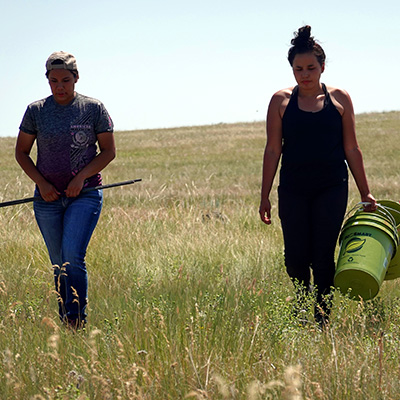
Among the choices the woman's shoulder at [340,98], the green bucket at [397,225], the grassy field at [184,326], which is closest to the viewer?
the grassy field at [184,326]

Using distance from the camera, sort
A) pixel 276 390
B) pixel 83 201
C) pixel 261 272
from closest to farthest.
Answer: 1. pixel 276 390
2. pixel 83 201
3. pixel 261 272

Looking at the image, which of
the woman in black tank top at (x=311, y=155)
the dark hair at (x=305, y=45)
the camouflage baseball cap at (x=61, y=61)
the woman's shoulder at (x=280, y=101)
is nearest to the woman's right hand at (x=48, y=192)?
the camouflage baseball cap at (x=61, y=61)

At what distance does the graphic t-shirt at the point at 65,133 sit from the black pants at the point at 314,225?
1232 millimetres

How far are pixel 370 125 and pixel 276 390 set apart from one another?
114ft

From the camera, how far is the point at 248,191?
1366cm

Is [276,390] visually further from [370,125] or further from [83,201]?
[370,125]

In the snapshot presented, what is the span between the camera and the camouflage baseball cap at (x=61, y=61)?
13.3 ft

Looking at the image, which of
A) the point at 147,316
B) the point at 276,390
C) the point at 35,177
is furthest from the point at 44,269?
the point at 276,390

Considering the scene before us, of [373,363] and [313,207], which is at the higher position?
[313,207]

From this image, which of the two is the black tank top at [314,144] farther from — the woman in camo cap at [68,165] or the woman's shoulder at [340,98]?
the woman in camo cap at [68,165]

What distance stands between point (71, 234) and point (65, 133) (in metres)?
0.61

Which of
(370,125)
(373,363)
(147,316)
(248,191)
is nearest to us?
(373,363)

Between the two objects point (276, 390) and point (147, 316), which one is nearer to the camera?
point (276, 390)

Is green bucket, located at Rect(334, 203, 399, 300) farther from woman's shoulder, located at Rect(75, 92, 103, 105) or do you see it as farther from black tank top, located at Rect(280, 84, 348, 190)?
woman's shoulder, located at Rect(75, 92, 103, 105)
